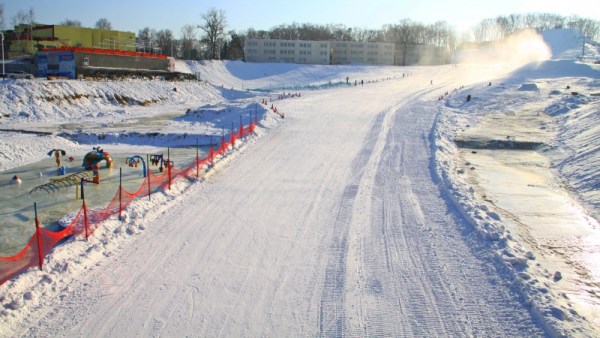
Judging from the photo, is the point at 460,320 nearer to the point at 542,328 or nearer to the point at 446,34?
the point at 542,328

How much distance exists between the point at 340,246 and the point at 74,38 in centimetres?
7138

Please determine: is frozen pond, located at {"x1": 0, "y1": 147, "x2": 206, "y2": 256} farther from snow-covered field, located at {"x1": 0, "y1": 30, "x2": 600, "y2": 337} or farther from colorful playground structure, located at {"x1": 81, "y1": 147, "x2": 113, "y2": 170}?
snow-covered field, located at {"x1": 0, "y1": 30, "x2": 600, "y2": 337}

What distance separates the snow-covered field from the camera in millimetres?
7152

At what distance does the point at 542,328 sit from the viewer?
22.6ft

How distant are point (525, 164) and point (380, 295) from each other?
629 inches

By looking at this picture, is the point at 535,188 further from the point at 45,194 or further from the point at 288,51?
the point at 288,51

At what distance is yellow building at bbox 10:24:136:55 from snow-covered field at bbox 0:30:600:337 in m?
48.9

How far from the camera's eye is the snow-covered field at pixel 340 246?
7.15 meters

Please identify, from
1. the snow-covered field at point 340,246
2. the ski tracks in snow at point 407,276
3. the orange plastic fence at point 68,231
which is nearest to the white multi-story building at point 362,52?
the snow-covered field at point 340,246

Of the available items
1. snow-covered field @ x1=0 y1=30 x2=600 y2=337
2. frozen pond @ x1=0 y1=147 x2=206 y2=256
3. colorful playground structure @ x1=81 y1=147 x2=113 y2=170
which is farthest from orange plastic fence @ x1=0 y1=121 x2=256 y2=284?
colorful playground structure @ x1=81 y1=147 x2=113 y2=170

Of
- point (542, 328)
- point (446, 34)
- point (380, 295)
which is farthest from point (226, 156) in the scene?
point (446, 34)

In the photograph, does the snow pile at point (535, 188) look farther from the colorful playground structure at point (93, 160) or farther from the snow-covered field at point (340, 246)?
the colorful playground structure at point (93, 160)

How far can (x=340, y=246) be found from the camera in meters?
10.0

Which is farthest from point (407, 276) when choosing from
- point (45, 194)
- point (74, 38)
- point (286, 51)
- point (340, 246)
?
point (286, 51)
